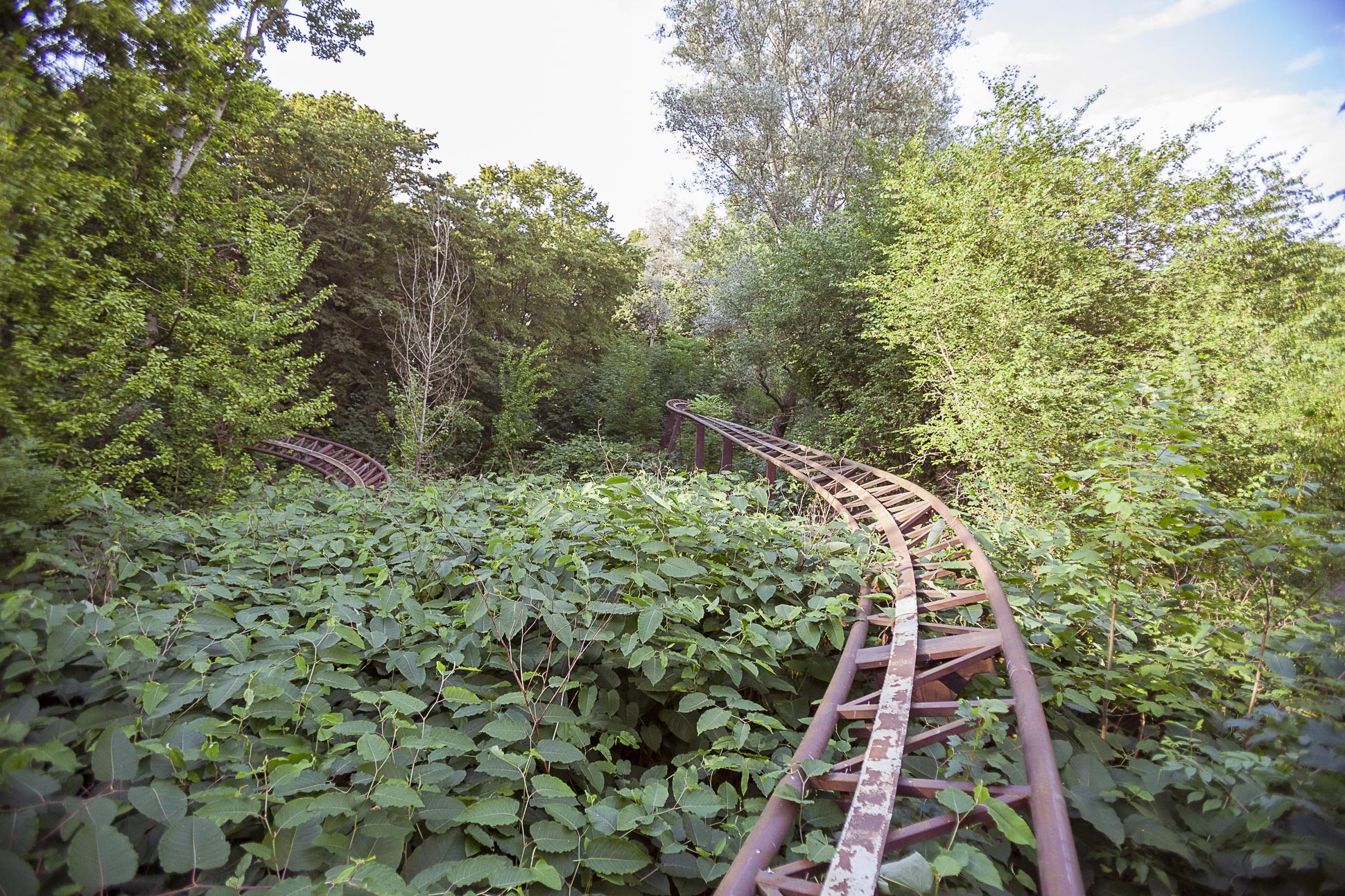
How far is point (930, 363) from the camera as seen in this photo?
751cm

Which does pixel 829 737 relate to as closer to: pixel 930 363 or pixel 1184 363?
pixel 1184 363

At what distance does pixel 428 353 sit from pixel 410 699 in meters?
9.02

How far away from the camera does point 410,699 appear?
4.28ft

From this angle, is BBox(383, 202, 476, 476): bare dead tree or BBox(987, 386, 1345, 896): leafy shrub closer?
BBox(987, 386, 1345, 896): leafy shrub

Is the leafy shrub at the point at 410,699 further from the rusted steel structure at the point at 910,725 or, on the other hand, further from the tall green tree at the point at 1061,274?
the tall green tree at the point at 1061,274

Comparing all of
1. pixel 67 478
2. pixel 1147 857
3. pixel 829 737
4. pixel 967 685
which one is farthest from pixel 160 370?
pixel 1147 857

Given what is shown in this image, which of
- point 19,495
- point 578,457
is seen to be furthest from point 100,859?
point 578,457

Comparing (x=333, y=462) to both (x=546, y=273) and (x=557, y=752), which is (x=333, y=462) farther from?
(x=546, y=273)

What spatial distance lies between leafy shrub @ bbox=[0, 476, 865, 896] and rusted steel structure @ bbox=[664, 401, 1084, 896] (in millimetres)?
154

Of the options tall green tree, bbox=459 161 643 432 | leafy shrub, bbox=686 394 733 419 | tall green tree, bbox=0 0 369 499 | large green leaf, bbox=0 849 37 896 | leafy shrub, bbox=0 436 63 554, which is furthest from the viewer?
tall green tree, bbox=459 161 643 432

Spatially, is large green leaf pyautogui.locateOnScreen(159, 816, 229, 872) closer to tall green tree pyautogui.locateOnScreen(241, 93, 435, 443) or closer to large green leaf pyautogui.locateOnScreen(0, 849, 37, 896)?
large green leaf pyautogui.locateOnScreen(0, 849, 37, 896)

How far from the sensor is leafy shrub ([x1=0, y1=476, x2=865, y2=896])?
1073mm

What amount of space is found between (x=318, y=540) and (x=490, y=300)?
13.6 metres

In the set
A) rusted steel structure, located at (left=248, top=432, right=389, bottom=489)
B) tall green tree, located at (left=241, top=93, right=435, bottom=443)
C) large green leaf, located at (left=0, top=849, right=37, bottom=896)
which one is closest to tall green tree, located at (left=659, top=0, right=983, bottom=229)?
tall green tree, located at (left=241, top=93, right=435, bottom=443)
